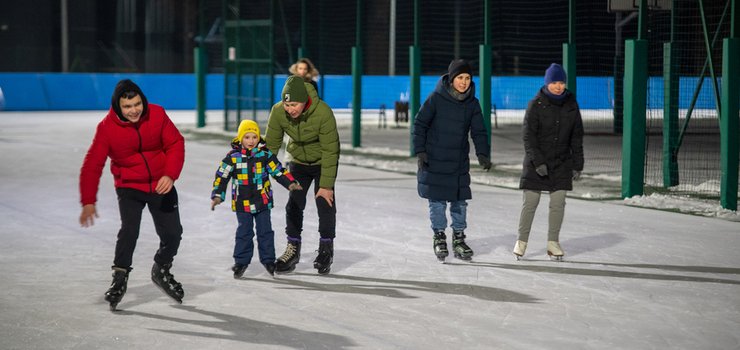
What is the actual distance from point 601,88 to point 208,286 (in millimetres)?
31410

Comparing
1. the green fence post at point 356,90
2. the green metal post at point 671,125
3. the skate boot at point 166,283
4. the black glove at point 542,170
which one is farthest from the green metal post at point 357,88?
the skate boot at point 166,283

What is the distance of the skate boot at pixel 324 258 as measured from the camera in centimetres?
897

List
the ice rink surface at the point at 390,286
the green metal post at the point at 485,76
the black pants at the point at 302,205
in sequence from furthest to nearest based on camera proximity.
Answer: the green metal post at the point at 485,76, the black pants at the point at 302,205, the ice rink surface at the point at 390,286

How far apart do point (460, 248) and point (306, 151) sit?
5.23ft

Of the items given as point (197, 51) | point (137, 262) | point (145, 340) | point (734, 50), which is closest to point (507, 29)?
point (197, 51)

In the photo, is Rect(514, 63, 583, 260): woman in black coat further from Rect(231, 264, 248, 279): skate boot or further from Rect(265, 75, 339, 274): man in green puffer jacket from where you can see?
Rect(231, 264, 248, 279): skate boot

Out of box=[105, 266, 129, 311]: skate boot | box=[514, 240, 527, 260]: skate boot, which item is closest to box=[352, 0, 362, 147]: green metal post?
box=[514, 240, 527, 260]: skate boot

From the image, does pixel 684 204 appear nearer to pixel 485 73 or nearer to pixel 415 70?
pixel 485 73

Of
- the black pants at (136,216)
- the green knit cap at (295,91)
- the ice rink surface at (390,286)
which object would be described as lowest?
the ice rink surface at (390,286)

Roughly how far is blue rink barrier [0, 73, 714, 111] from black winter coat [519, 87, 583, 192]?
26.3 metres

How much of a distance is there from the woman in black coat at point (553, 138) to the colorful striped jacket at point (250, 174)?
2.08 m

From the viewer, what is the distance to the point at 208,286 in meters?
8.43

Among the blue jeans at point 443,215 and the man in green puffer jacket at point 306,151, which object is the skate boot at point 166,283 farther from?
the blue jeans at point 443,215

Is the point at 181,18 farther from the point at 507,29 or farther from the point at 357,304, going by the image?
the point at 357,304
